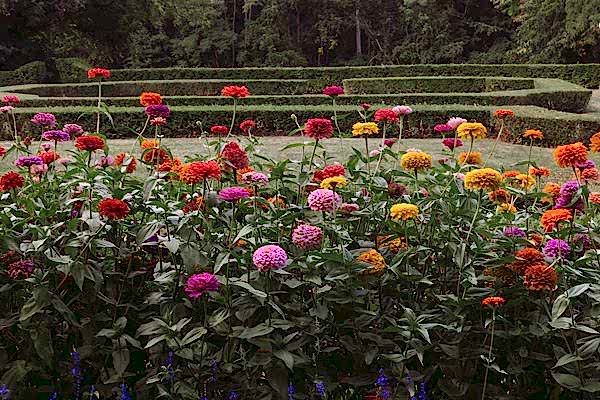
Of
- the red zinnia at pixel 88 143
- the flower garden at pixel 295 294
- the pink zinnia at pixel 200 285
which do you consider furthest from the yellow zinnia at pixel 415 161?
the red zinnia at pixel 88 143

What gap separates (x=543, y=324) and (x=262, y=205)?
873 millimetres

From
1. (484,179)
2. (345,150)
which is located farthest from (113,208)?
(345,150)

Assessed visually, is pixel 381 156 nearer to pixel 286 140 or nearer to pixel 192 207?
pixel 192 207

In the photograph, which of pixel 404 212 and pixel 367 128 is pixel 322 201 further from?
pixel 367 128

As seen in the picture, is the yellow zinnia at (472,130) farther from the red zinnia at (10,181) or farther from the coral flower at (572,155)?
the red zinnia at (10,181)

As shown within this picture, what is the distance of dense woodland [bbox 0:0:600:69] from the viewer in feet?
74.7

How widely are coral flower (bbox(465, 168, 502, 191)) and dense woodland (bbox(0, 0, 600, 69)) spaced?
21.4m

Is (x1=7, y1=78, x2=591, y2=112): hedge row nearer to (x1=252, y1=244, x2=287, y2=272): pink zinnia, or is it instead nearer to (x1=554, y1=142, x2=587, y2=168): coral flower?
(x1=554, y1=142, x2=587, y2=168): coral flower

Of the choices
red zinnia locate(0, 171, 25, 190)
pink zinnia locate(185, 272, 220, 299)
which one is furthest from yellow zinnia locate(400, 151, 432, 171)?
red zinnia locate(0, 171, 25, 190)

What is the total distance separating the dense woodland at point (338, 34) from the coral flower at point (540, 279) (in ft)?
70.8

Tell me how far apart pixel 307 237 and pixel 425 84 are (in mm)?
14445

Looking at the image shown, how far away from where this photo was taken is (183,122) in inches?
388

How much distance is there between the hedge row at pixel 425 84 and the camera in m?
15.2

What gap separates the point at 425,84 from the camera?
1577 centimetres
